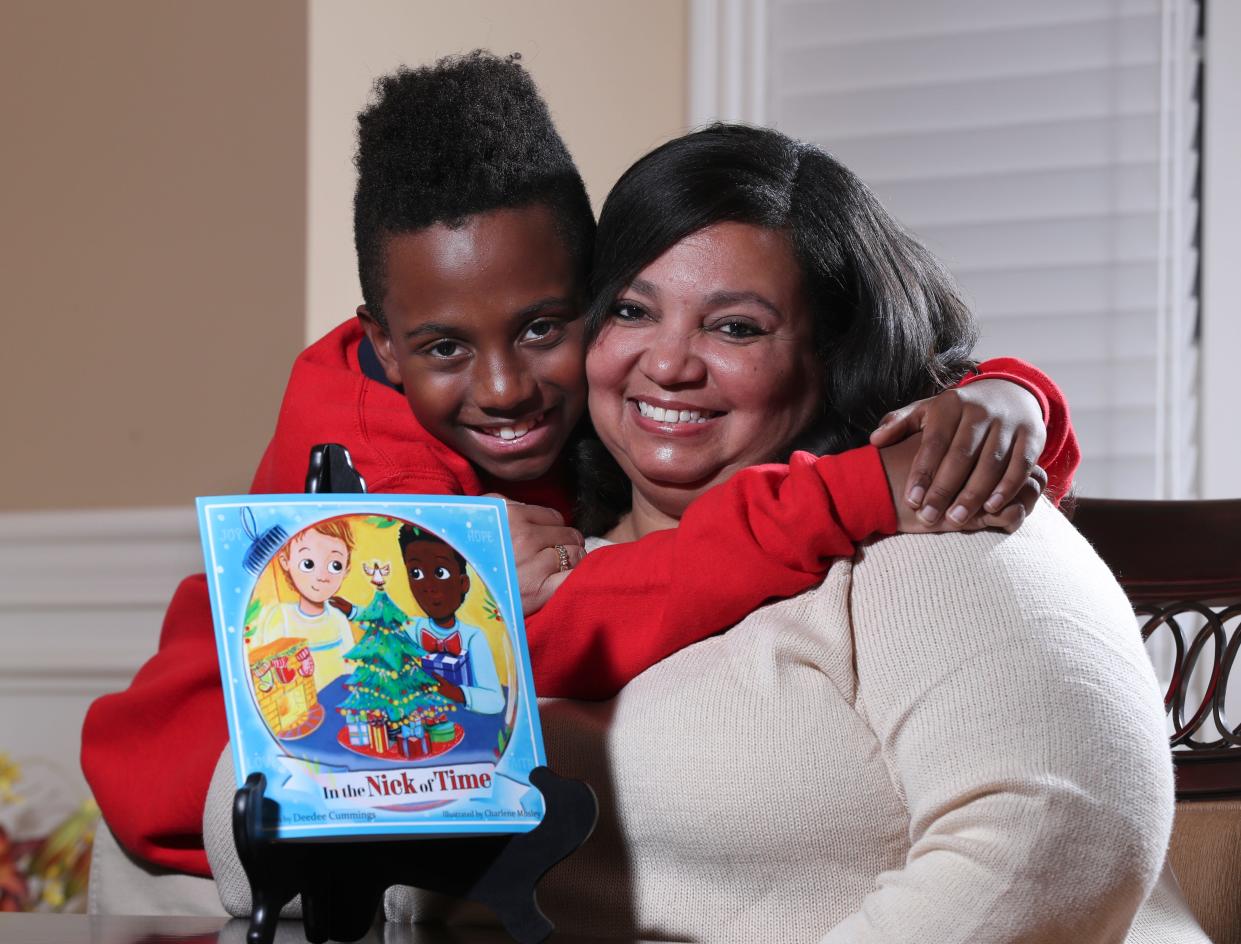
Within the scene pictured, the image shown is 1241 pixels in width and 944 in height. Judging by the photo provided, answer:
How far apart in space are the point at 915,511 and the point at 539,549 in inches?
16.0

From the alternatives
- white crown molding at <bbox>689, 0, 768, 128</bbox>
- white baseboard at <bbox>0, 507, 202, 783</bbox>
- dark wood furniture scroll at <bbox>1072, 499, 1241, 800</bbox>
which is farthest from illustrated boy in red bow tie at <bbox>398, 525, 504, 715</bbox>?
white crown molding at <bbox>689, 0, 768, 128</bbox>

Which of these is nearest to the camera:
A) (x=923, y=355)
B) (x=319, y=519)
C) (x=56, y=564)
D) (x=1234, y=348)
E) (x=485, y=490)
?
(x=319, y=519)

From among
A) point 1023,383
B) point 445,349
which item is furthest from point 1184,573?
point 445,349

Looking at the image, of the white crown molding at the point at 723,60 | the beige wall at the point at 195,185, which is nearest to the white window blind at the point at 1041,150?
the white crown molding at the point at 723,60

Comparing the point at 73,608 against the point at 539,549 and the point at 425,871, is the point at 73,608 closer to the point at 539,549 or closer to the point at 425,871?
the point at 539,549

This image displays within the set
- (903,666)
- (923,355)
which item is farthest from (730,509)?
(923,355)

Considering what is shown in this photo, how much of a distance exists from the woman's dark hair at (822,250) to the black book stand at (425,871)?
0.49 m

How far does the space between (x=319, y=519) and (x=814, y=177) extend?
1.94ft

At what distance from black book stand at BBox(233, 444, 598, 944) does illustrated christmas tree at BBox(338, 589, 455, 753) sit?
0.24 feet

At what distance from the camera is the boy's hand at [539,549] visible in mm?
1268

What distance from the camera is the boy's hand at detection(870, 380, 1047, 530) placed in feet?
3.37

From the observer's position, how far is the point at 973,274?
2.27 m

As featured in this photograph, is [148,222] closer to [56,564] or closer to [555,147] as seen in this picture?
[56,564]

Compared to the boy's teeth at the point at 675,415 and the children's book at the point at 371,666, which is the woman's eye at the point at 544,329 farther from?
the children's book at the point at 371,666
